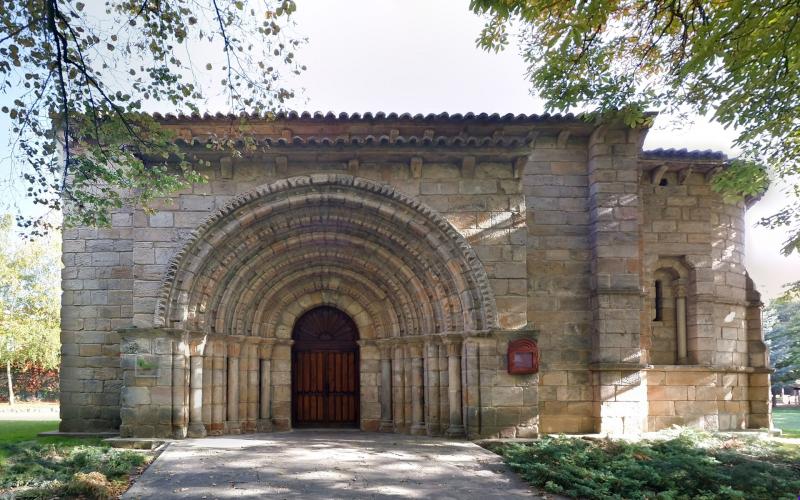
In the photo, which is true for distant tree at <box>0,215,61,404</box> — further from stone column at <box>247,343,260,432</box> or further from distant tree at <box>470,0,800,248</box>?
distant tree at <box>470,0,800,248</box>

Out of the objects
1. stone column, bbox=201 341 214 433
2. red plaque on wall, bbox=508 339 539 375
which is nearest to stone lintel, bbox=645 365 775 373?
red plaque on wall, bbox=508 339 539 375

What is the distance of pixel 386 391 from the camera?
409 inches

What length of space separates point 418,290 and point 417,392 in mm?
1731

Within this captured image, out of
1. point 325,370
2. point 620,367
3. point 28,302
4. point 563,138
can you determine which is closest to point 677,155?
point 563,138

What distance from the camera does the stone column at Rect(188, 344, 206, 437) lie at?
881cm

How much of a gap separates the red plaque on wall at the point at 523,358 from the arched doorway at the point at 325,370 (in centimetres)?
323

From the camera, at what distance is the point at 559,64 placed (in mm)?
7219

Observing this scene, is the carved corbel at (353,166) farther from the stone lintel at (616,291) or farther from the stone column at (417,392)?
the stone lintel at (616,291)

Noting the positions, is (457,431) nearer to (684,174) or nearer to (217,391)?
(217,391)

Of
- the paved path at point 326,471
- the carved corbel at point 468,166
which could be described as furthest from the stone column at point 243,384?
the carved corbel at point 468,166

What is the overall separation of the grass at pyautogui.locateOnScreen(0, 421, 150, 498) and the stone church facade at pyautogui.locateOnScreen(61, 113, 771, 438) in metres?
1.06

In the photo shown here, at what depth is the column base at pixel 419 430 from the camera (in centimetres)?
959

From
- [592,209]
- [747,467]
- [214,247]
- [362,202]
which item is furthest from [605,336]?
[214,247]

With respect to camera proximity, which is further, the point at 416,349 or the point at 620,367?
the point at 416,349
